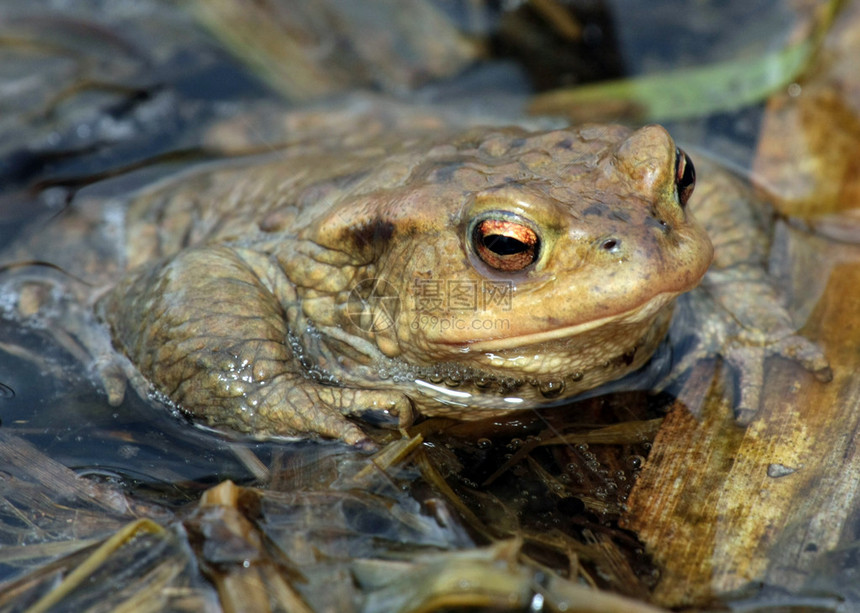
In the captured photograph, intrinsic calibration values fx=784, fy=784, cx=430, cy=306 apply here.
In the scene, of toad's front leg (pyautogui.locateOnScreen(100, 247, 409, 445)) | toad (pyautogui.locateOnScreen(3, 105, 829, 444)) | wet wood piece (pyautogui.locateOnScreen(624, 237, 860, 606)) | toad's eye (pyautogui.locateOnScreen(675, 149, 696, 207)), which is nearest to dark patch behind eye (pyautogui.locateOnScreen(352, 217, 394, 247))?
toad (pyautogui.locateOnScreen(3, 105, 829, 444))

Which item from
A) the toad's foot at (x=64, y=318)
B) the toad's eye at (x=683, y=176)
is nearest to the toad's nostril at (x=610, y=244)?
the toad's eye at (x=683, y=176)

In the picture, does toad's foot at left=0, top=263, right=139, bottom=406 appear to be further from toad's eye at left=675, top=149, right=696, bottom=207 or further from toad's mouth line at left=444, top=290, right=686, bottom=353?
toad's eye at left=675, top=149, right=696, bottom=207

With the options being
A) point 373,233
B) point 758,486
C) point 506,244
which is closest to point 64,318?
point 373,233

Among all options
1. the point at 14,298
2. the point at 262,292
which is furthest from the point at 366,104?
the point at 14,298

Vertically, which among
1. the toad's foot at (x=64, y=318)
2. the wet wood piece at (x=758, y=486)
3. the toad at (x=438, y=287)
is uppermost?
the toad at (x=438, y=287)

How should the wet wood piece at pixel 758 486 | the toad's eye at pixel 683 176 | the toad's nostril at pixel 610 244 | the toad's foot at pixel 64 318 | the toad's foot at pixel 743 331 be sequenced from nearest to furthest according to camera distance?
the wet wood piece at pixel 758 486
the toad's nostril at pixel 610 244
the toad's eye at pixel 683 176
the toad's foot at pixel 743 331
the toad's foot at pixel 64 318

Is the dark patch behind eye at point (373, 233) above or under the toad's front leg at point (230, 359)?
above

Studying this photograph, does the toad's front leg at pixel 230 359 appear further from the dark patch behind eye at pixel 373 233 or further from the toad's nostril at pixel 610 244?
the toad's nostril at pixel 610 244

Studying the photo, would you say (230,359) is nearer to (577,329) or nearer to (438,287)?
(438,287)
